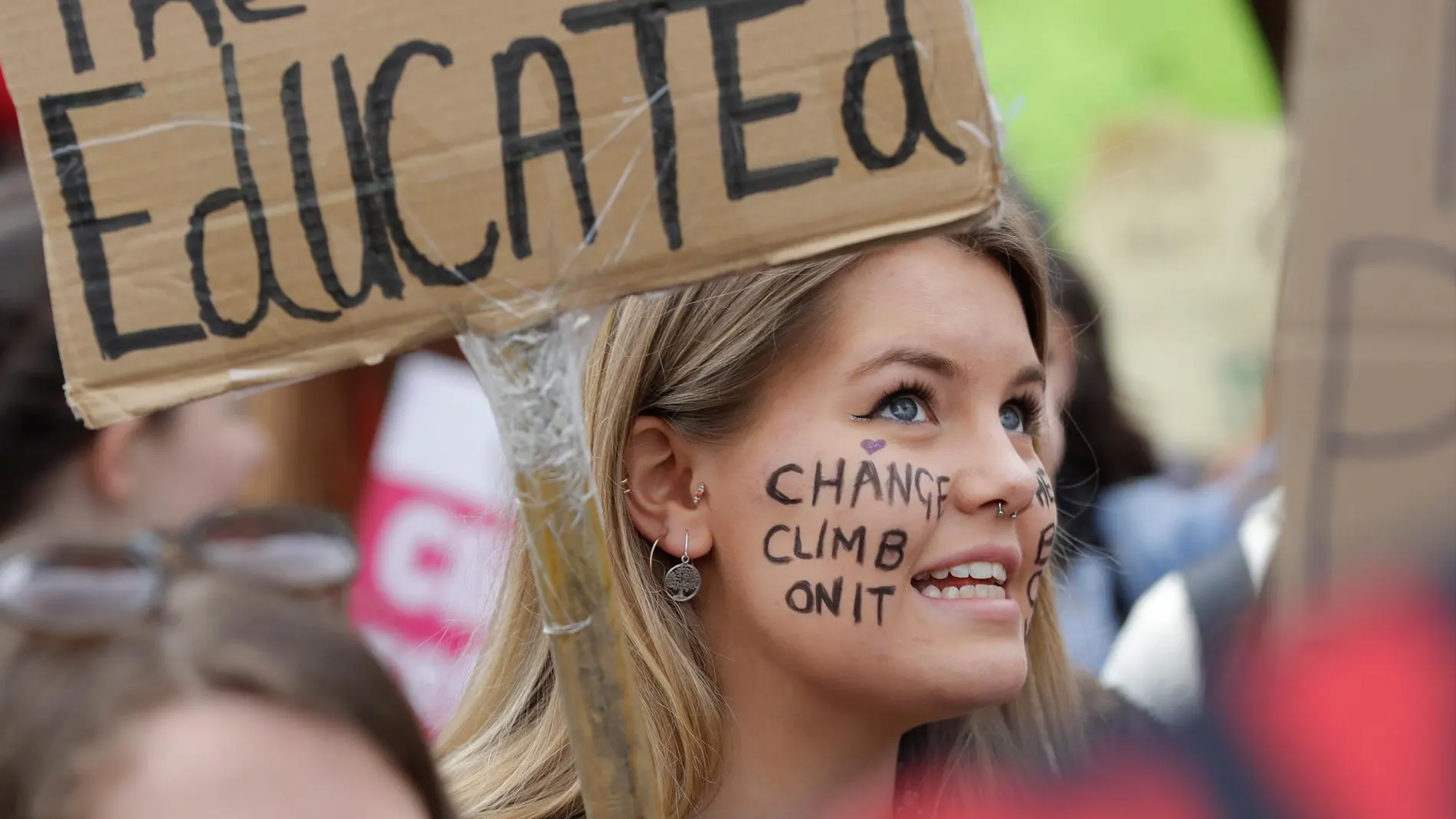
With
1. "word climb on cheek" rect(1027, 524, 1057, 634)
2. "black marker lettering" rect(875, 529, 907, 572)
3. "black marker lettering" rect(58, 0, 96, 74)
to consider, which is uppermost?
"black marker lettering" rect(58, 0, 96, 74)

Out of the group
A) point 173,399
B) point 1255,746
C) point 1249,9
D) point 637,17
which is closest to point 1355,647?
point 1255,746

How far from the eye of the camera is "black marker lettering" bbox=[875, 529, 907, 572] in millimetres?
1899

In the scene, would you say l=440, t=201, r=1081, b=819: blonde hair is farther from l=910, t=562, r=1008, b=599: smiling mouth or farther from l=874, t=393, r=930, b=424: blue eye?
l=910, t=562, r=1008, b=599: smiling mouth

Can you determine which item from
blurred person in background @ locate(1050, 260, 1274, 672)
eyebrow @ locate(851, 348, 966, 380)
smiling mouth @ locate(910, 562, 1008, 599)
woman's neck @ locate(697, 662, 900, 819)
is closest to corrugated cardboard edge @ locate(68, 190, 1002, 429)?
eyebrow @ locate(851, 348, 966, 380)

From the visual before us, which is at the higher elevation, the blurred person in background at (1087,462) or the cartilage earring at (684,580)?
the cartilage earring at (684,580)

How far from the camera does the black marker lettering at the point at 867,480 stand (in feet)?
6.26

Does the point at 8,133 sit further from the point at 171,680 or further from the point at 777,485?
the point at 171,680

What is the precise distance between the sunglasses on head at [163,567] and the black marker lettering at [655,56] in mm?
479

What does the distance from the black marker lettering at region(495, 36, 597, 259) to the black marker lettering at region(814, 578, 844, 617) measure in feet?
1.83

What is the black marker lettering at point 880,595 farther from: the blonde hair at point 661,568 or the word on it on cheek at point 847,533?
the blonde hair at point 661,568

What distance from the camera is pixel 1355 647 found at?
1.52 m

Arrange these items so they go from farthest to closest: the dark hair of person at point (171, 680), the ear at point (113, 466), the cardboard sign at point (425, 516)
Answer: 1. the cardboard sign at point (425, 516)
2. the ear at point (113, 466)
3. the dark hair of person at point (171, 680)

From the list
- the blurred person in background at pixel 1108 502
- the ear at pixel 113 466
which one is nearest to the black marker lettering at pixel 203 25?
the ear at pixel 113 466

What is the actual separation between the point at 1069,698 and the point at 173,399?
1.36 metres
